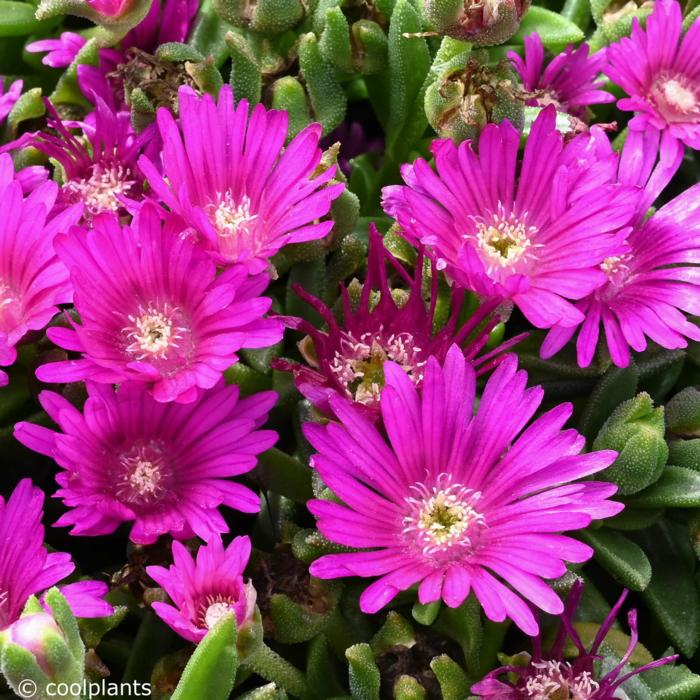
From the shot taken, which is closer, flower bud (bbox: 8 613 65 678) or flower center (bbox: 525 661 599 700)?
flower bud (bbox: 8 613 65 678)

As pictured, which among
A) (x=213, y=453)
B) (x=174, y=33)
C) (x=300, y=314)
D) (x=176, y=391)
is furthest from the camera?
(x=174, y=33)

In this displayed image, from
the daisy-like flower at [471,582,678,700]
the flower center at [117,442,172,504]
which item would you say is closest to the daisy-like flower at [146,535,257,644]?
the flower center at [117,442,172,504]

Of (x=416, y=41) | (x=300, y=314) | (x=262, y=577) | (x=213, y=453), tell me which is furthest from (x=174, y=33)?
(x=262, y=577)

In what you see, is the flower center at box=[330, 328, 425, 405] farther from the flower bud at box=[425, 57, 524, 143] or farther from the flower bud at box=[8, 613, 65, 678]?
the flower bud at box=[8, 613, 65, 678]

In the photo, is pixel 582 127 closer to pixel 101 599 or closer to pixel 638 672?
pixel 638 672

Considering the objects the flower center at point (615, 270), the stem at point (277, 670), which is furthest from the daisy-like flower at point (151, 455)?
the flower center at point (615, 270)

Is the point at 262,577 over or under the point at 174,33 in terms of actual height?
under

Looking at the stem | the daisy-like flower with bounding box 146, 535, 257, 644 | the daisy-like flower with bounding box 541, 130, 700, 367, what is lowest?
the stem
